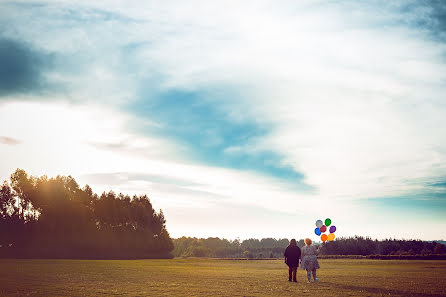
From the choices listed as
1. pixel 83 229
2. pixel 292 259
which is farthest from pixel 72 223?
pixel 292 259

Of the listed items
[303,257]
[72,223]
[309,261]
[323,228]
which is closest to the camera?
[309,261]

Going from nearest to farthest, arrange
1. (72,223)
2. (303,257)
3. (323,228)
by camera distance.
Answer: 1. (303,257)
2. (323,228)
3. (72,223)

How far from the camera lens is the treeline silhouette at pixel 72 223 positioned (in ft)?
234

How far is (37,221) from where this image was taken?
73.2m

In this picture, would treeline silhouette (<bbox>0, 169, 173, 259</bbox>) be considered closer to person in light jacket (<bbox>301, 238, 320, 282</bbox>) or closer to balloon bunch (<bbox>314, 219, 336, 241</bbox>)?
balloon bunch (<bbox>314, 219, 336, 241</bbox>)

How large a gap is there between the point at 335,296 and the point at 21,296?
40.3 feet

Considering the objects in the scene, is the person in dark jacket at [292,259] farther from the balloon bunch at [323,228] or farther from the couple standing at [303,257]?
the balloon bunch at [323,228]

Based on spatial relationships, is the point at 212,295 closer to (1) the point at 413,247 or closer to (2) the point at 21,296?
(2) the point at 21,296

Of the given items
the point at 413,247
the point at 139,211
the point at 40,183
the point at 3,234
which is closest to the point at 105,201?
the point at 139,211

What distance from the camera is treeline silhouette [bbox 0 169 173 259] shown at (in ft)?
234

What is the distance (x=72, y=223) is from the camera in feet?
254

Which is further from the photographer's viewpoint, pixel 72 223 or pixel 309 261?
pixel 72 223

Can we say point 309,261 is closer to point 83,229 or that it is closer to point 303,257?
point 303,257

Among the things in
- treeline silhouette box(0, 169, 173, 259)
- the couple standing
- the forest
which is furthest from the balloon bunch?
treeline silhouette box(0, 169, 173, 259)
